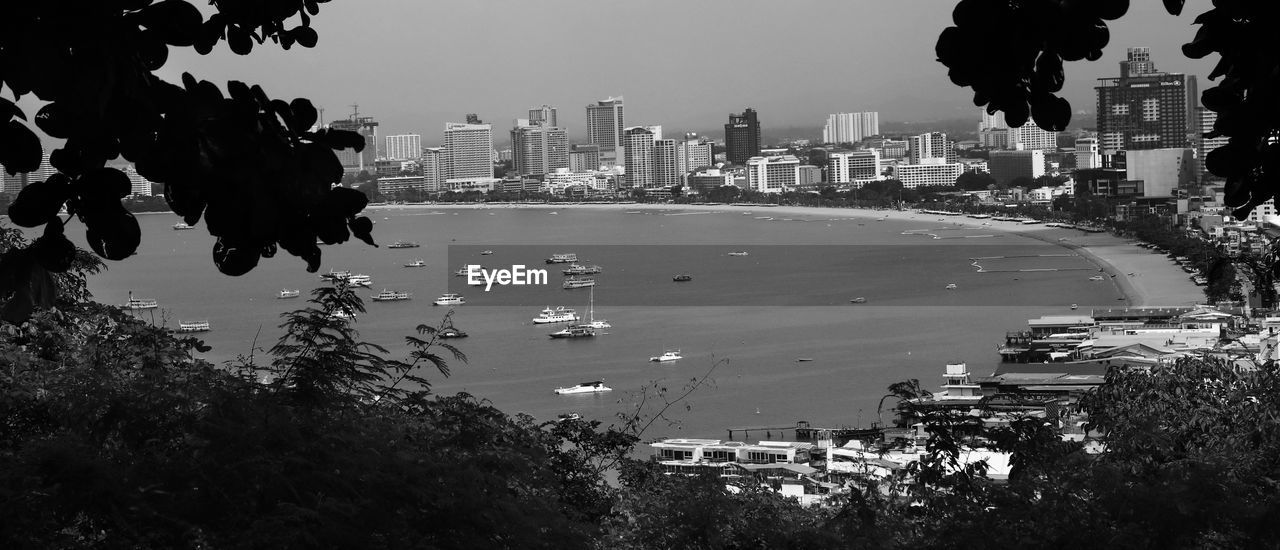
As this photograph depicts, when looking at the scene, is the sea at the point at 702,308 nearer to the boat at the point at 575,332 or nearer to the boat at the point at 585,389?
the boat at the point at 585,389

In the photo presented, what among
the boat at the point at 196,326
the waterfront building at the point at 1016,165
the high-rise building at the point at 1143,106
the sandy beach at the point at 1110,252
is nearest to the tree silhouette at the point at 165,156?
the boat at the point at 196,326

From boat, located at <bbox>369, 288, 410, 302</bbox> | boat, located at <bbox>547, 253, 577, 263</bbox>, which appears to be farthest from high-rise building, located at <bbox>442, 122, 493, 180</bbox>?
boat, located at <bbox>369, 288, 410, 302</bbox>

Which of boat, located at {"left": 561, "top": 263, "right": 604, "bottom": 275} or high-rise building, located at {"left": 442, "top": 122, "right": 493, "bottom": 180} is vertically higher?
high-rise building, located at {"left": 442, "top": 122, "right": 493, "bottom": 180}

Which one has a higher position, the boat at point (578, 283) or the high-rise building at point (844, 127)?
the high-rise building at point (844, 127)

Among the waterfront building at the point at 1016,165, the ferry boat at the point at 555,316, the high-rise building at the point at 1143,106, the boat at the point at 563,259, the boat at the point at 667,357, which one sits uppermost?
the high-rise building at the point at 1143,106

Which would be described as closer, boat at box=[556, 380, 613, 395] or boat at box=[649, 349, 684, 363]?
boat at box=[556, 380, 613, 395]

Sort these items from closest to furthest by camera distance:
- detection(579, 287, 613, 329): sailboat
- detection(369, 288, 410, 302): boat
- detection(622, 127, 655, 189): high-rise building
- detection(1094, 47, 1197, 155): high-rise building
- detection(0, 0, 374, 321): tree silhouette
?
detection(0, 0, 374, 321): tree silhouette
detection(579, 287, 613, 329): sailboat
detection(369, 288, 410, 302): boat
detection(1094, 47, 1197, 155): high-rise building
detection(622, 127, 655, 189): high-rise building

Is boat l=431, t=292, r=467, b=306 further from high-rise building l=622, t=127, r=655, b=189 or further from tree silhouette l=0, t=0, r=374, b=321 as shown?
high-rise building l=622, t=127, r=655, b=189
